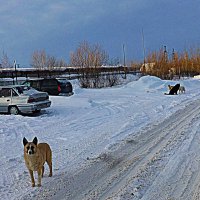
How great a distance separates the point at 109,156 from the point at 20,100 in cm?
834

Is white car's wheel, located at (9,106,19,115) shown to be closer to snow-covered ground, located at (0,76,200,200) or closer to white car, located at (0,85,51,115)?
white car, located at (0,85,51,115)

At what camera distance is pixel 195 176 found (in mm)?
5836

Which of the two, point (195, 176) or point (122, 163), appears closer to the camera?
point (195, 176)

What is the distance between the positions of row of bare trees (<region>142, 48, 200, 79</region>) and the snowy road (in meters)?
35.4

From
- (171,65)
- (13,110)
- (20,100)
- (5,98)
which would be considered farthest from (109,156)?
(171,65)

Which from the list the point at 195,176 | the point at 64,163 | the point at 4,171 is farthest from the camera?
the point at 64,163

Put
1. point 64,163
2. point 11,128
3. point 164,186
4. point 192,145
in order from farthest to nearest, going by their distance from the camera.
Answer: point 11,128, point 192,145, point 64,163, point 164,186

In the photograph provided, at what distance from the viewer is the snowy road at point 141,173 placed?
5.14 meters

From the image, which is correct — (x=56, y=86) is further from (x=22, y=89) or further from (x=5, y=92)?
(x=5, y=92)

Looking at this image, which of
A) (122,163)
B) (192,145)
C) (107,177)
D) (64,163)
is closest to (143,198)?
(107,177)

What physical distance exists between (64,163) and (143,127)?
454 centimetres

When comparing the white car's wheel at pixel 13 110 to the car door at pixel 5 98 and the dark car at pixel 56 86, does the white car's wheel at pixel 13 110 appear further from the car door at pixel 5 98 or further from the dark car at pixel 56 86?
the dark car at pixel 56 86

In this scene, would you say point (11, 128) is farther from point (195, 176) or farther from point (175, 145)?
point (195, 176)

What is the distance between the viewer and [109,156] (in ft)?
24.4
